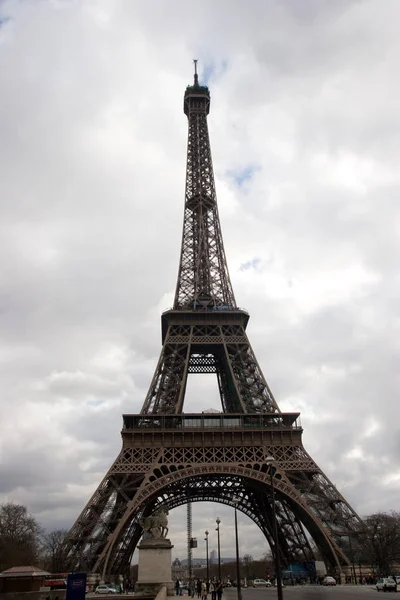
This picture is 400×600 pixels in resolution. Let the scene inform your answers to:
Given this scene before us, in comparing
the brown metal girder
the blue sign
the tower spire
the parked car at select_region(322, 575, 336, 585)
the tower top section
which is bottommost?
the parked car at select_region(322, 575, 336, 585)

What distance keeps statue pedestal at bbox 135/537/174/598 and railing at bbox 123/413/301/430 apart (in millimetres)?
21837

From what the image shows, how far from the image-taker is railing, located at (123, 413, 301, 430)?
173ft

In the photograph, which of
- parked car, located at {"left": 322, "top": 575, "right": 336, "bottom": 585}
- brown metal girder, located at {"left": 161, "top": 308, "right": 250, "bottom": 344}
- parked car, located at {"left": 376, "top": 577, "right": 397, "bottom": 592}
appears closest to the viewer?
parked car, located at {"left": 376, "top": 577, "right": 397, "bottom": 592}

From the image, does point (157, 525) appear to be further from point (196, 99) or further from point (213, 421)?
point (196, 99)

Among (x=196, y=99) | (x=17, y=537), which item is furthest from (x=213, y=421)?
(x=196, y=99)

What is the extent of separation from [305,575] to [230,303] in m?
32.7

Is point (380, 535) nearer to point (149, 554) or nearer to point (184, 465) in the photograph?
point (184, 465)

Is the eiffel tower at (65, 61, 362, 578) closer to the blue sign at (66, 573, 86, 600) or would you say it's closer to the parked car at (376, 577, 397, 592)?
the parked car at (376, 577, 397, 592)

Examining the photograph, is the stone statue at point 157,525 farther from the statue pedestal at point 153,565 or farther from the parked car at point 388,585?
the parked car at point 388,585

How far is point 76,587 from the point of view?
18.7 metres

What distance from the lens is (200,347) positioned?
64.5 meters

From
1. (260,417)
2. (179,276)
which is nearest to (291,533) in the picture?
(260,417)

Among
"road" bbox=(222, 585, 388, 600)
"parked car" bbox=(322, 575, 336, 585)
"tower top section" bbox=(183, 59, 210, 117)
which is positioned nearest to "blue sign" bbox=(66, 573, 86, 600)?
"road" bbox=(222, 585, 388, 600)

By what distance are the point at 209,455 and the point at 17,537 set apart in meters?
48.0
